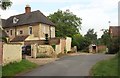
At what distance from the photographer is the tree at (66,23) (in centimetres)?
7456

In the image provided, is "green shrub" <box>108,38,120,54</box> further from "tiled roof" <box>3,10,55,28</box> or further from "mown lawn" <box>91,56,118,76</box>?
"mown lawn" <box>91,56,118,76</box>

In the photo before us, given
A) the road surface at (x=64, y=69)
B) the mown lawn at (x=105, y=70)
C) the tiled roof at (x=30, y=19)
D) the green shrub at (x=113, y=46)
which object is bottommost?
the road surface at (x=64, y=69)

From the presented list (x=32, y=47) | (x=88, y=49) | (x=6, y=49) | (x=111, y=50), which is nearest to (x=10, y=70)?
(x=6, y=49)

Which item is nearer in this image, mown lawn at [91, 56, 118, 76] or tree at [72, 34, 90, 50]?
mown lawn at [91, 56, 118, 76]

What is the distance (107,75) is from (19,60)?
37.2 feet

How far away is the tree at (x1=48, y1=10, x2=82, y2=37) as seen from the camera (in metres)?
74.6

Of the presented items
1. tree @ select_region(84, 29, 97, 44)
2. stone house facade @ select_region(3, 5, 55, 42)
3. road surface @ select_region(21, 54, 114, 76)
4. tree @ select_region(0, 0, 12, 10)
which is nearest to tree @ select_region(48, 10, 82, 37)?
tree @ select_region(84, 29, 97, 44)

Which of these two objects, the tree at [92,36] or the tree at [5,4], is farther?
the tree at [92,36]

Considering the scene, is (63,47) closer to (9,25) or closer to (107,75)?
(9,25)

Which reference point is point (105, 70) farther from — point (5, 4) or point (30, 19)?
point (30, 19)

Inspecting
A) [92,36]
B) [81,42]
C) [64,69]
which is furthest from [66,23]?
[64,69]

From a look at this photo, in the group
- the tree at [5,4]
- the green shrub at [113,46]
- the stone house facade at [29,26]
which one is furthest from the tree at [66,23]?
the tree at [5,4]

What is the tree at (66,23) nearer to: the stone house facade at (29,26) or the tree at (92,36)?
the tree at (92,36)

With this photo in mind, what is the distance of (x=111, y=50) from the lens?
52312 millimetres
